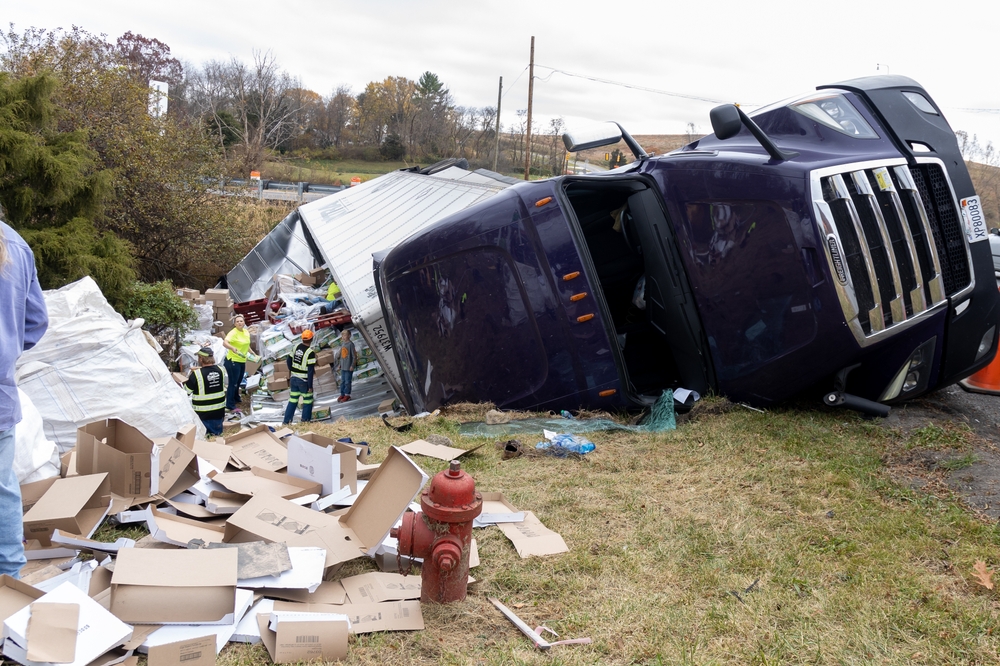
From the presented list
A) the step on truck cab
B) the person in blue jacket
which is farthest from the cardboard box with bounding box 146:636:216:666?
the step on truck cab

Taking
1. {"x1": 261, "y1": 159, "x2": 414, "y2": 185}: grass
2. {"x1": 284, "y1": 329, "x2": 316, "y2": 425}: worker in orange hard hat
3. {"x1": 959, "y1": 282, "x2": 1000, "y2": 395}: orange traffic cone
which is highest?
{"x1": 261, "y1": 159, "x2": 414, "y2": 185}: grass

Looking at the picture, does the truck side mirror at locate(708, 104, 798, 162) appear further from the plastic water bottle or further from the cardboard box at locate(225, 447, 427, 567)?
the cardboard box at locate(225, 447, 427, 567)

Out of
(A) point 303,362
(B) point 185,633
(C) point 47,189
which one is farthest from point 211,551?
(C) point 47,189

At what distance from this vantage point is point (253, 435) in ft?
14.7

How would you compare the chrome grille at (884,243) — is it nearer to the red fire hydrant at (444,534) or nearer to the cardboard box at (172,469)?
the red fire hydrant at (444,534)

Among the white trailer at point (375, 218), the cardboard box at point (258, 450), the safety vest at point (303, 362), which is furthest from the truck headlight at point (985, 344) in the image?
the safety vest at point (303, 362)

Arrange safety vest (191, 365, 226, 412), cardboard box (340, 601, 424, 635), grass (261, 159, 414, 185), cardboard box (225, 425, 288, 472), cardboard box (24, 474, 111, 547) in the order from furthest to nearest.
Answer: grass (261, 159, 414, 185) → safety vest (191, 365, 226, 412) → cardboard box (225, 425, 288, 472) → cardboard box (24, 474, 111, 547) → cardboard box (340, 601, 424, 635)

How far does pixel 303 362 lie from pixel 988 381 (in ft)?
24.6

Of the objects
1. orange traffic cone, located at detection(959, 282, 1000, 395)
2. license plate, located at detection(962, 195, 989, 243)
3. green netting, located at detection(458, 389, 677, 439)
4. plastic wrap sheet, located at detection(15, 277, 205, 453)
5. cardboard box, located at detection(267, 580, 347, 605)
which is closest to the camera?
cardboard box, located at detection(267, 580, 347, 605)

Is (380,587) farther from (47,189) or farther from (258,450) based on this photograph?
(47,189)

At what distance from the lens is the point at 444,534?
2.66 meters

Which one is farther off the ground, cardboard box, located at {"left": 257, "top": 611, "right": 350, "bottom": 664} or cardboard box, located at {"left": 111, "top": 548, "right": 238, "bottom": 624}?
cardboard box, located at {"left": 111, "top": 548, "right": 238, "bottom": 624}

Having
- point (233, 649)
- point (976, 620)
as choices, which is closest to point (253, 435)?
point (233, 649)

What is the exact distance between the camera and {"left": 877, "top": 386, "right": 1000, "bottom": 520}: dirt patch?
11.9 ft
